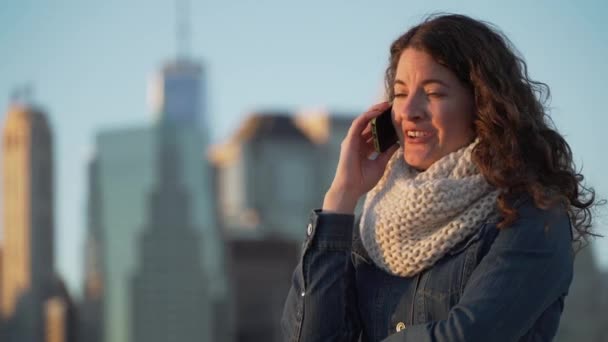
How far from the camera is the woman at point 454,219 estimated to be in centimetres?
332

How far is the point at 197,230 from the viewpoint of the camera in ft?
395

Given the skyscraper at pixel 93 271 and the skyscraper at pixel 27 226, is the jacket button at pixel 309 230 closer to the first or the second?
the skyscraper at pixel 93 271

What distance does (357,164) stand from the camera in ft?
12.5

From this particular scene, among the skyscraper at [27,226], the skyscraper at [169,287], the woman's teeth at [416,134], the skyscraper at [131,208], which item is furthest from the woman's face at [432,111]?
the skyscraper at [27,226]

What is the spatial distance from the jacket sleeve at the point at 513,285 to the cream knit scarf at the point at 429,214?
12 centimetres

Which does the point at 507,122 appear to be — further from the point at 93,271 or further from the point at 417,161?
the point at 93,271

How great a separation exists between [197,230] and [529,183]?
11750cm

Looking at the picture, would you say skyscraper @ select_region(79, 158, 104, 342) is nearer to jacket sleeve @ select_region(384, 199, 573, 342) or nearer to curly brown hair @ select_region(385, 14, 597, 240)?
curly brown hair @ select_region(385, 14, 597, 240)

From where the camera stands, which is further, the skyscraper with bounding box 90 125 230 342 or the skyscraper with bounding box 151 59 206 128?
the skyscraper with bounding box 151 59 206 128

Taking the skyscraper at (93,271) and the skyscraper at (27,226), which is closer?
the skyscraper at (93,271)

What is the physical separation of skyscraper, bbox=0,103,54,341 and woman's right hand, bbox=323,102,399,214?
375 ft

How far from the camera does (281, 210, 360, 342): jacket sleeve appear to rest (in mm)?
3537

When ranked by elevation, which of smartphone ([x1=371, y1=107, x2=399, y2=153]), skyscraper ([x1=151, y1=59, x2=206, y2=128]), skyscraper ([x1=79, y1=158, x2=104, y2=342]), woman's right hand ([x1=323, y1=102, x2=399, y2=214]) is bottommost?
skyscraper ([x1=79, y1=158, x2=104, y2=342])

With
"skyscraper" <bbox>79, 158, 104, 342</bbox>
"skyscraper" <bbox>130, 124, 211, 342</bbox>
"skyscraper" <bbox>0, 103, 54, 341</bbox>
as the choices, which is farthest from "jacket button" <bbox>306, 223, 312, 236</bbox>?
"skyscraper" <bbox>0, 103, 54, 341</bbox>
